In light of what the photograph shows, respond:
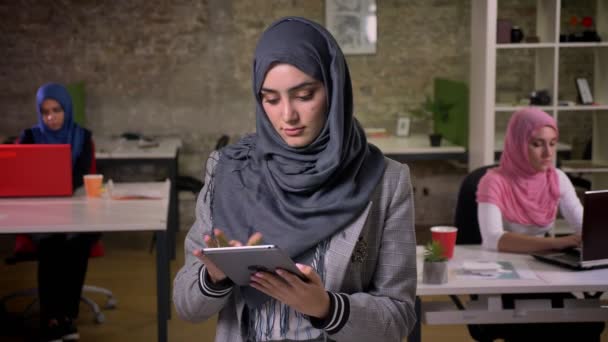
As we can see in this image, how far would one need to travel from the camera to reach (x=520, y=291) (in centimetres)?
283

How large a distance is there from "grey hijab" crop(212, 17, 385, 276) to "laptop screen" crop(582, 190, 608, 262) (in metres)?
1.41

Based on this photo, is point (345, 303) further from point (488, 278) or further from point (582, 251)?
point (582, 251)

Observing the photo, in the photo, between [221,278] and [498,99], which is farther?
[498,99]

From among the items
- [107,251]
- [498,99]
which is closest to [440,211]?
[498,99]

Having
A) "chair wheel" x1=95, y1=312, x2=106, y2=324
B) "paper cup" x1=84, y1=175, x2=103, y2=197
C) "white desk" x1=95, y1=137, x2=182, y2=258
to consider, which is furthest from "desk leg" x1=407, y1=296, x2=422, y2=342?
"white desk" x1=95, y1=137, x2=182, y2=258

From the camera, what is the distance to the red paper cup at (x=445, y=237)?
120 inches

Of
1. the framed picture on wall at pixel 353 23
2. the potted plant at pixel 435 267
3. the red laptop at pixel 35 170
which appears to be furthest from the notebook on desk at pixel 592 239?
the framed picture on wall at pixel 353 23

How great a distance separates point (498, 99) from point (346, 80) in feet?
19.6

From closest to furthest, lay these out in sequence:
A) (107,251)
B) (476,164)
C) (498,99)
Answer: (476,164), (107,251), (498,99)

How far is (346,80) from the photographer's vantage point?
1.66 meters

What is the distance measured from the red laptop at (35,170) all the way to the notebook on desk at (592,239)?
2.46 metres

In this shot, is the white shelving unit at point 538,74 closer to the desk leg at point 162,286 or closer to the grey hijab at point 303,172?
the desk leg at point 162,286

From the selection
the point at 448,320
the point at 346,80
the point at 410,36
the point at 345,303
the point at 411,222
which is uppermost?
the point at 410,36

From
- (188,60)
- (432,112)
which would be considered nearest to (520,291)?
(432,112)
